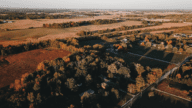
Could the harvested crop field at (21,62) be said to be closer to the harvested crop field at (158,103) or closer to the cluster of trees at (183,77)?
the harvested crop field at (158,103)

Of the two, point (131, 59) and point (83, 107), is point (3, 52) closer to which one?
point (83, 107)

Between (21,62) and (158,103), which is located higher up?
(21,62)

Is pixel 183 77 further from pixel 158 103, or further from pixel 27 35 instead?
pixel 27 35

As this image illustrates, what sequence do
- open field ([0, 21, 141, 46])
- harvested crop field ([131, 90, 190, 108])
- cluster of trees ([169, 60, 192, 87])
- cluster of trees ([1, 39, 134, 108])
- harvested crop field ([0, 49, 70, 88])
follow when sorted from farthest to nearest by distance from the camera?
open field ([0, 21, 141, 46]) → harvested crop field ([0, 49, 70, 88]) → cluster of trees ([169, 60, 192, 87]) → harvested crop field ([131, 90, 190, 108]) → cluster of trees ([1, 39, 134, 108])

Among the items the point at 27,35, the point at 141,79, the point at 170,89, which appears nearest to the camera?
the point at 141,79

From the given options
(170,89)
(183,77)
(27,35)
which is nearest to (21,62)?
(27,35)

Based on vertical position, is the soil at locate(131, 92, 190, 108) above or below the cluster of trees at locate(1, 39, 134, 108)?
below

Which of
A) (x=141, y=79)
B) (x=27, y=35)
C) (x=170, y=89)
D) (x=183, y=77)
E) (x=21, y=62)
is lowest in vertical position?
(x=170, y=89)

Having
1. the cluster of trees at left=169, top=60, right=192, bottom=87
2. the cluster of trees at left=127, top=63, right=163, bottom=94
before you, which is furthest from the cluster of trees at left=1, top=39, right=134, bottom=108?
the cluster of trees at left=169, top=60, right=192, bottom=87

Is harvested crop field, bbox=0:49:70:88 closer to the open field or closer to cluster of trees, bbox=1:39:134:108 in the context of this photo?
cluster of trees, bbox=1:39:134:108
